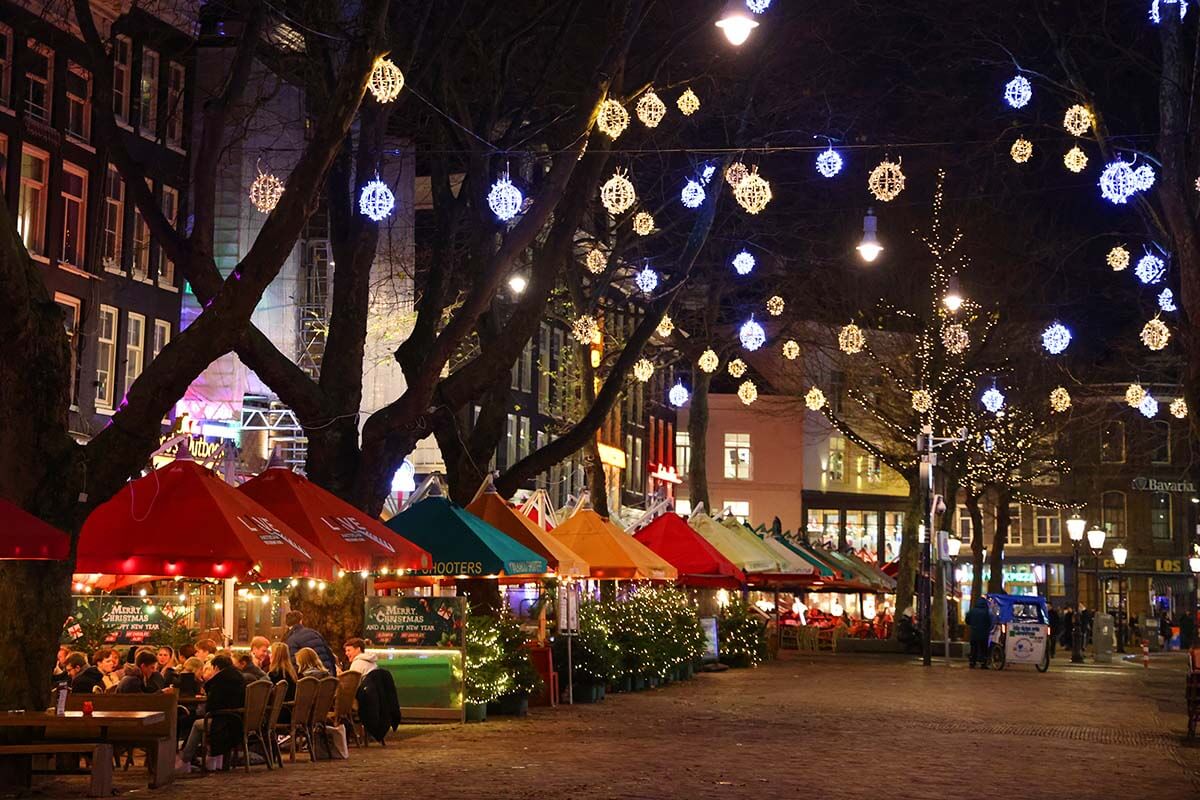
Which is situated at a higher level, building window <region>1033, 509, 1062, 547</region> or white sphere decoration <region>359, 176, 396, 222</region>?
white sphere decoration <region>359, 176, 396, 222</region>

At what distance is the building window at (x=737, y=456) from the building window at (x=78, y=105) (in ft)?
154

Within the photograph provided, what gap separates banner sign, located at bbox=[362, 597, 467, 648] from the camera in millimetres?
21688

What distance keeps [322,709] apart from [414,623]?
4.45 metres

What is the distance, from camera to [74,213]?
36656 millimetres

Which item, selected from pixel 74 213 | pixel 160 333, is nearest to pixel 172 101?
pixel 74 213

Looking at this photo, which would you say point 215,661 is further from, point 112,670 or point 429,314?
point 429,314

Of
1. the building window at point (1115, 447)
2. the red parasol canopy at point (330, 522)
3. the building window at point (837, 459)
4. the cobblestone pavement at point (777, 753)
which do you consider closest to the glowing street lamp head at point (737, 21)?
the red parasol canopy at point (330, 522)

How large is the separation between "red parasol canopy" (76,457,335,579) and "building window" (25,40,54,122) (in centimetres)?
2019

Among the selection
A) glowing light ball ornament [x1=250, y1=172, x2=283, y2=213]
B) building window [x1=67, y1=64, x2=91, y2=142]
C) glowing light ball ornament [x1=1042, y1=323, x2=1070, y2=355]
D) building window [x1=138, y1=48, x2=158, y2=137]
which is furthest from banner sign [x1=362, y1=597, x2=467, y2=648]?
building window [x1=138, y1=48, x2=158, y2=137]

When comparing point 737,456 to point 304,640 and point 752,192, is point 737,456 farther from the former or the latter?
point 304,640

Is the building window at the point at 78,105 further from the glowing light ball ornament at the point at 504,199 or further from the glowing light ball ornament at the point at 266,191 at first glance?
the glowing light ball ornament at the point at 504,199

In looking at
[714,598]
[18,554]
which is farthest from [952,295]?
[18,554]

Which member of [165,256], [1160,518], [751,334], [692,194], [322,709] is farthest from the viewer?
[1160,518]

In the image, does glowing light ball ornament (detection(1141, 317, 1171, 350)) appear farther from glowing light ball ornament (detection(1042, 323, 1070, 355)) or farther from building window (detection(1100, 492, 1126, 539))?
building window (detection(1100, 492, 1126, 539))
